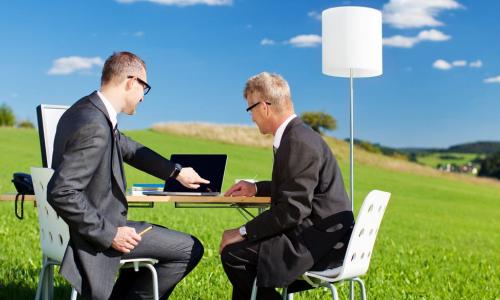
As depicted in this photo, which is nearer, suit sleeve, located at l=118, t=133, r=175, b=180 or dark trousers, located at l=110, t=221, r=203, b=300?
dark trousers, located at l=110, t=221, r=203, b=300

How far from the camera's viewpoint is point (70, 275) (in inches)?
139

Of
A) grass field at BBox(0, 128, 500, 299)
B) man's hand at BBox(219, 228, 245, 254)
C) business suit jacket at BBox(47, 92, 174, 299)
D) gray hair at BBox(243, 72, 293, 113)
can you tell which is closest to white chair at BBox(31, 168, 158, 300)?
business suit jacket at BBox(47, 92, 174, 299)

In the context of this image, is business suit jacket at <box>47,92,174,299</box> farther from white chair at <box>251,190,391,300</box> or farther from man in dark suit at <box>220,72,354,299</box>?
white chair at <box>251,190,391,300</box>

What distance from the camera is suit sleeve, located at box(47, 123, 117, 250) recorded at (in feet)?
11.0

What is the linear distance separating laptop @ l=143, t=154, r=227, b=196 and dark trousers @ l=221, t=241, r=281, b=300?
2.08 ft

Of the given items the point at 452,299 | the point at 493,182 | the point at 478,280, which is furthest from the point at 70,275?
the point at 493,182

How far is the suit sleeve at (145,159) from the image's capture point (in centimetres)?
445

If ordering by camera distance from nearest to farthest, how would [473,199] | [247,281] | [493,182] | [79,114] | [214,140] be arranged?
[79,114]
[247,281]
[473,199]
[214,140]
[493,182]

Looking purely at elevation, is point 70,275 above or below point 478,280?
above

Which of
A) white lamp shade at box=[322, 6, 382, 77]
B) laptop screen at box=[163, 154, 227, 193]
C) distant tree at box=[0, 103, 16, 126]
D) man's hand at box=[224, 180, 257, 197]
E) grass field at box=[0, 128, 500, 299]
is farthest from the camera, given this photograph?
distant tree at box=[0, 103, 16, 126]

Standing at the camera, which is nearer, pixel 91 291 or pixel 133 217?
pixel 91 291

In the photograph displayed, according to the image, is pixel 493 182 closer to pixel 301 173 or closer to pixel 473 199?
pixel 473 199

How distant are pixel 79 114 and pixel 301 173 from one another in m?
1.11

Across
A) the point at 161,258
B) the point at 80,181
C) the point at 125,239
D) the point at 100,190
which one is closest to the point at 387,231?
the point at 161,258
